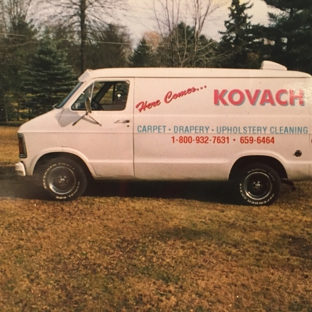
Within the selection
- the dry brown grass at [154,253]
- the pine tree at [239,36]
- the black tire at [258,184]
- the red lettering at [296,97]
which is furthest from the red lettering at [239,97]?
the pine tree at [239,36]

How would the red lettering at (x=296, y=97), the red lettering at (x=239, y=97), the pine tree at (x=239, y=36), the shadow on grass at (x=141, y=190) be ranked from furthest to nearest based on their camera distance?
the pine tree at (x=239, y=36), the shadow on grass at (x=141, y=190), the red lettering at (x=239, y=97), the red lettering at (x=296, y=97)

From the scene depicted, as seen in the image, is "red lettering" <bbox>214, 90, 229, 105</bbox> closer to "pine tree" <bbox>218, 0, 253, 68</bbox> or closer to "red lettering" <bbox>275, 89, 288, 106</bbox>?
"red lettering" <bbox>275, 89, 288, 106</bbox>

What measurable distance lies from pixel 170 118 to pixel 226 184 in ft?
8.30

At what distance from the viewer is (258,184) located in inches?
282

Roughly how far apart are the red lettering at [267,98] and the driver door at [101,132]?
6.80 ft

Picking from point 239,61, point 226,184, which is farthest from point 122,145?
point 239,61

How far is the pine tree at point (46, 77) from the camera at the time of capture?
23.3 m

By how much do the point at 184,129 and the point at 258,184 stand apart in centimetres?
153

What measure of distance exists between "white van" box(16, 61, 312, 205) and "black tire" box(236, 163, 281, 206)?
0.05 ft

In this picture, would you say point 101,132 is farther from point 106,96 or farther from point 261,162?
point 261,162

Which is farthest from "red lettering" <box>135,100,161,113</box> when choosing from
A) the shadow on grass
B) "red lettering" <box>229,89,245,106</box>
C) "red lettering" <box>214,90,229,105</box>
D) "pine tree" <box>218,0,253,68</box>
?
"pine tree" <box>218,0,253,68</box>

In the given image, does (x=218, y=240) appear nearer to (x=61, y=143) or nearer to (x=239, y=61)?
(x=61, y=143)

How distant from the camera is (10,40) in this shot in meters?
29.4

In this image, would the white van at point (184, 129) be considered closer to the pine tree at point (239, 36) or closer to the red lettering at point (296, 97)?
the red lettering at point (296, 97)
